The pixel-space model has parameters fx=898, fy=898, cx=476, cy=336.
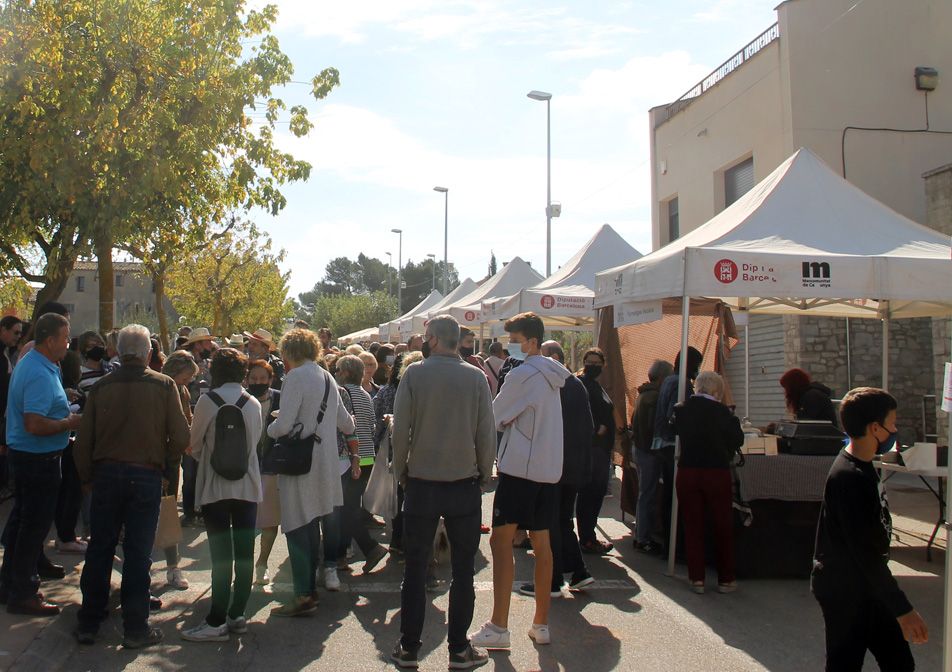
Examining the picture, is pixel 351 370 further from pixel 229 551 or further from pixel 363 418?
pixel 229 551

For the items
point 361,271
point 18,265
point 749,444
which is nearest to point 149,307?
point 361,271

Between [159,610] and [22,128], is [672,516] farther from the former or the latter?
[22,128]

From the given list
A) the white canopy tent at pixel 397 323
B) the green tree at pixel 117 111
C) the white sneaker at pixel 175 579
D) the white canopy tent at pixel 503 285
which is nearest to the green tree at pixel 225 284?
the white canopy tent at pixel 397 323

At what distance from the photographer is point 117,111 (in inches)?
413

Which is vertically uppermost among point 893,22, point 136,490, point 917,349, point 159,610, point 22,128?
point 893,22

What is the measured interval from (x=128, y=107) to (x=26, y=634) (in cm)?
769

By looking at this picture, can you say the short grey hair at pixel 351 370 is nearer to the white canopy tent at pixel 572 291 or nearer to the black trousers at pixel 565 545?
the black trousers at pixel 565 545

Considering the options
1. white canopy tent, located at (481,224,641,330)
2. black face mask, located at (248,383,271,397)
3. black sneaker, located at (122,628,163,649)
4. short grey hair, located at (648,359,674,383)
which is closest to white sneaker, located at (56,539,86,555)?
black face mask, located at (248,383,271,397)

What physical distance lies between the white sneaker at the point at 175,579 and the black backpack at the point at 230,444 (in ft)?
5.64

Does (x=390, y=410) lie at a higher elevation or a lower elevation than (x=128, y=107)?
lower

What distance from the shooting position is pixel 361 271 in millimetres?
118062

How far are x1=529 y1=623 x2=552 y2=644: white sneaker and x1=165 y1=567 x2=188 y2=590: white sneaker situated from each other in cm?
282

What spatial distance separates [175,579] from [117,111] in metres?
6.06

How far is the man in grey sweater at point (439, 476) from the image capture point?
5.08 metres
